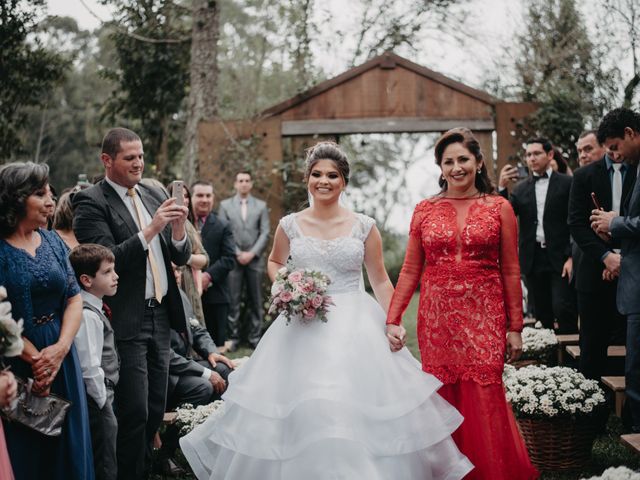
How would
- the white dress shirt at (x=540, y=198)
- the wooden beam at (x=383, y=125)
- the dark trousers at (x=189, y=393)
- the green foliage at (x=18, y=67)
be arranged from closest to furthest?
the dark trousers at (x=189, y=393)
the white dress shirt at (x=540, y=198)
the green foliage at (x=18, y=67)
the wooden beam at (x=383, y=125)

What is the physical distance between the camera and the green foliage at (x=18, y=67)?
10.1m

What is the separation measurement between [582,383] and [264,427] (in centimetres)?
237

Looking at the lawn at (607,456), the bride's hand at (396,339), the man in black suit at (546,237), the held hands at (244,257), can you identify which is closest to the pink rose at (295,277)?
the bride's hand at (396,339)

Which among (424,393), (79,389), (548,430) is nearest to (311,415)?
(424,393)

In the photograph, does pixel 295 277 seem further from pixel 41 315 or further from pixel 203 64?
pixel 203 64

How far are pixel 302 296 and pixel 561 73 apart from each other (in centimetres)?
912

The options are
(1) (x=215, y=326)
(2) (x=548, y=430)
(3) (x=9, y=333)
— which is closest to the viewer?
(3) (x=9, y=333)

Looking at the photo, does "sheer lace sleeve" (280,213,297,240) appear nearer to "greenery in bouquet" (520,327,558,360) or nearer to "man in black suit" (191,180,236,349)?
"greenery in bouquet" (520,327,558,360)

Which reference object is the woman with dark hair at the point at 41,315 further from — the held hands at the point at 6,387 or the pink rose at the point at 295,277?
the pink rose at the point at 295,277

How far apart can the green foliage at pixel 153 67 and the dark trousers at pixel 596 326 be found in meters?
9.48

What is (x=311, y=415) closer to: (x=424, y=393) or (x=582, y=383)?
(x=424, y=393)

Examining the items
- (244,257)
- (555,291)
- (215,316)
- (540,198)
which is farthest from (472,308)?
(244,257)

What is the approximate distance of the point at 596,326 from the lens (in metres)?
5.84

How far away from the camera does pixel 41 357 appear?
12.3 ft
